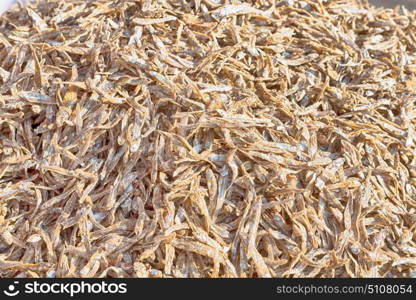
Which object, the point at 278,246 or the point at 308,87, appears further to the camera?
the point at 308,87

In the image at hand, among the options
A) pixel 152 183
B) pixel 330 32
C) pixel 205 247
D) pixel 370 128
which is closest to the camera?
pixel 205 247

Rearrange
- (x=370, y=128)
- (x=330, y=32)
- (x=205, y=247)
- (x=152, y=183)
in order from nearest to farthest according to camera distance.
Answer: (x=205, y=247)
(x=152, y=183)
(x=370, y=128)
(x=330, y=32)

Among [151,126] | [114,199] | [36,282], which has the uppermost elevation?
[151,126]

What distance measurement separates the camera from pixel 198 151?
71.2 inches

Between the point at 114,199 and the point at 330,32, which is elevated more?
the point at 330,32

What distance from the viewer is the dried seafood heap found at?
171cm

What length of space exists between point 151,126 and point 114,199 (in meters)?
0.26

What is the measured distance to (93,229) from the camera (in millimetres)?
1744

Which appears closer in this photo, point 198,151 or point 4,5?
point 198,151

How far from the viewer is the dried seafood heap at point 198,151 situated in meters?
1.71

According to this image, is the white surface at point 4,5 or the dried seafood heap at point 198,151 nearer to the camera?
the dried seafood heap at point 198,151

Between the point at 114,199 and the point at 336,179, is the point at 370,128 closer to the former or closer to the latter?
the point at 336,179

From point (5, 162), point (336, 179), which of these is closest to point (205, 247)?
point (336, 179)

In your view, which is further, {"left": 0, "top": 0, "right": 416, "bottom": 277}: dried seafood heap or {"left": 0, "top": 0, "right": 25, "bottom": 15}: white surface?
{"left": 0, "top": 0, "right": 25, "bottom": 15}: white surface
